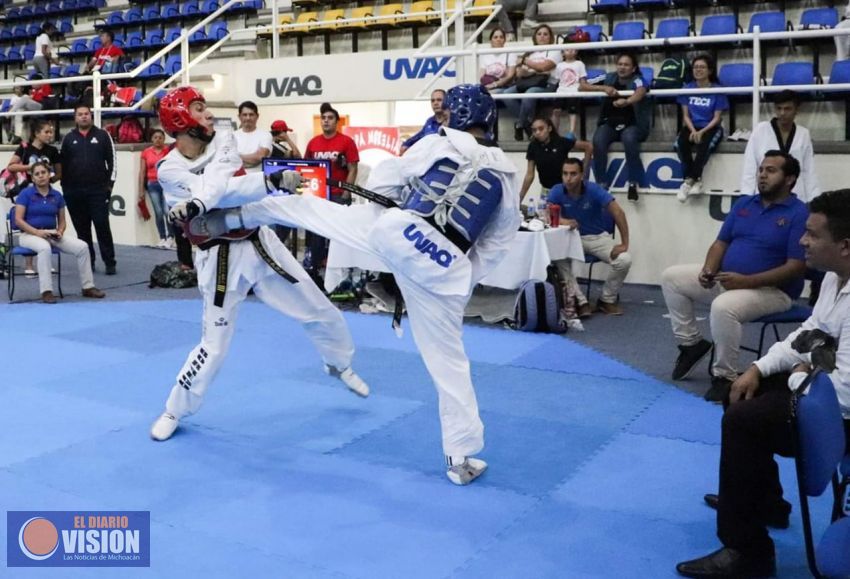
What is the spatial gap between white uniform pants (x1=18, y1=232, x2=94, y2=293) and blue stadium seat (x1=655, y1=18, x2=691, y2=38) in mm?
6741

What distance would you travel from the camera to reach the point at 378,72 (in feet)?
39.0

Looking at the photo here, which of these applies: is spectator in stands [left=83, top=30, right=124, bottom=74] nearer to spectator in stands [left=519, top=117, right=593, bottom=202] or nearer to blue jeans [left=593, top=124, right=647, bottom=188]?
spectator in stands [left=519, top=117, right=593, bottom=202]

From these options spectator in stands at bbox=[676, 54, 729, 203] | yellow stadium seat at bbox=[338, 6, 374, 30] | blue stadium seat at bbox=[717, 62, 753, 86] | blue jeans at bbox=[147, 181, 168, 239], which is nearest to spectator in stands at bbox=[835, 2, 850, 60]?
blue stadium seat at bbox=[717, 62, 753, 86]

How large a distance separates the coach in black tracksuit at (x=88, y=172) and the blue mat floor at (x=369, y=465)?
363cm

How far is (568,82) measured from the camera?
971cm

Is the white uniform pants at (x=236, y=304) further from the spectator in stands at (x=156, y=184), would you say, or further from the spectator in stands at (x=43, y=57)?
the spectator in stands at (x=43, y=57)

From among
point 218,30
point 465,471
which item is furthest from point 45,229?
point 218,30

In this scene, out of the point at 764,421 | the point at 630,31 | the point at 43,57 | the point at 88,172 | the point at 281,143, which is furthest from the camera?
the point at 43,57

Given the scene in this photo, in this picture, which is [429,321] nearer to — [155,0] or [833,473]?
[833,473]

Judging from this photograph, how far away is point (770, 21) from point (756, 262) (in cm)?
535

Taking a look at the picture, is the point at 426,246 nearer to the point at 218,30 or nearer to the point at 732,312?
the point at 732,312

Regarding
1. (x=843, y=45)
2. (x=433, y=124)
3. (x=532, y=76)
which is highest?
(x=843, y=45)

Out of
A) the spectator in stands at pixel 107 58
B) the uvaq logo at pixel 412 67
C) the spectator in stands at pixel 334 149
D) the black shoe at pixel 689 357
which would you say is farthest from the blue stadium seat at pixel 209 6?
the black shoe at pixel 689 357

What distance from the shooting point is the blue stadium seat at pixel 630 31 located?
34.6 ft
